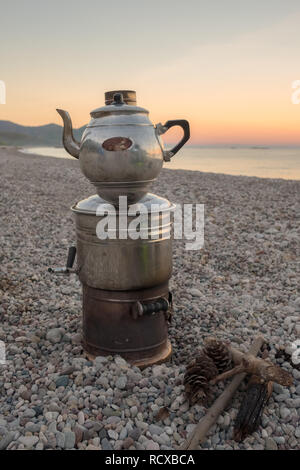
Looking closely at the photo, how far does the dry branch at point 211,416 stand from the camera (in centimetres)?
296

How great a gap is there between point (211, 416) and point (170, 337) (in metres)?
1.37

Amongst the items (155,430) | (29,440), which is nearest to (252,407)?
(155,430)

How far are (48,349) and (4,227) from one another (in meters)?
4.97

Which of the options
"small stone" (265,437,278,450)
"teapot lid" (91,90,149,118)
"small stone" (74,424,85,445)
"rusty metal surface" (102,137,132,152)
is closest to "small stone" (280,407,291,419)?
"small stone" (265,437,278,450)

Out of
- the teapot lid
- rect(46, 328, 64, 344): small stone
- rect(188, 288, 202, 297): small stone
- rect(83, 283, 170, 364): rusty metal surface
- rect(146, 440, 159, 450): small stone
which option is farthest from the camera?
rect(188, 288, 202, 297): small stone

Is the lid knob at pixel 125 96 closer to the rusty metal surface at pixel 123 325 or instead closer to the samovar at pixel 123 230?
the samovar at pixel 123 230

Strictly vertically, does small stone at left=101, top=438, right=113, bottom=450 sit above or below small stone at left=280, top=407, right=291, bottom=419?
below

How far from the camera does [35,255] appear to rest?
7.14 meters

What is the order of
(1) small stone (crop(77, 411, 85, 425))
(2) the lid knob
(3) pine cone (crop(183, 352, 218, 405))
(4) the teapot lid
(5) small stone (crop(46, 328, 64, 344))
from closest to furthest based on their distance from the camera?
(1) small stone (crop(77, 411, 85, 425)) < (3) pine cone (crop(183, 352, 218, 405)) < (4) the teapot lid < (2) the lid knob < (5) small stone (crop(46, 328, 64, 344))

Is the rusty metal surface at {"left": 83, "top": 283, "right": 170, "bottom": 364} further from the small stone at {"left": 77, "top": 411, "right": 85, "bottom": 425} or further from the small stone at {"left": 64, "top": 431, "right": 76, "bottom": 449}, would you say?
the small stone at {"left": 64, "top": 431, "right": 76, "bottom": 449}

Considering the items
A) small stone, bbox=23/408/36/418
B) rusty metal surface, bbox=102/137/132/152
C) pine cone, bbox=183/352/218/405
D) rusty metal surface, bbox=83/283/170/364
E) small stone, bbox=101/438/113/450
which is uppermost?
rusty metal surface, bbox=102/137/132/152

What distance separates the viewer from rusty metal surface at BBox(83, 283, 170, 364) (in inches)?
142
